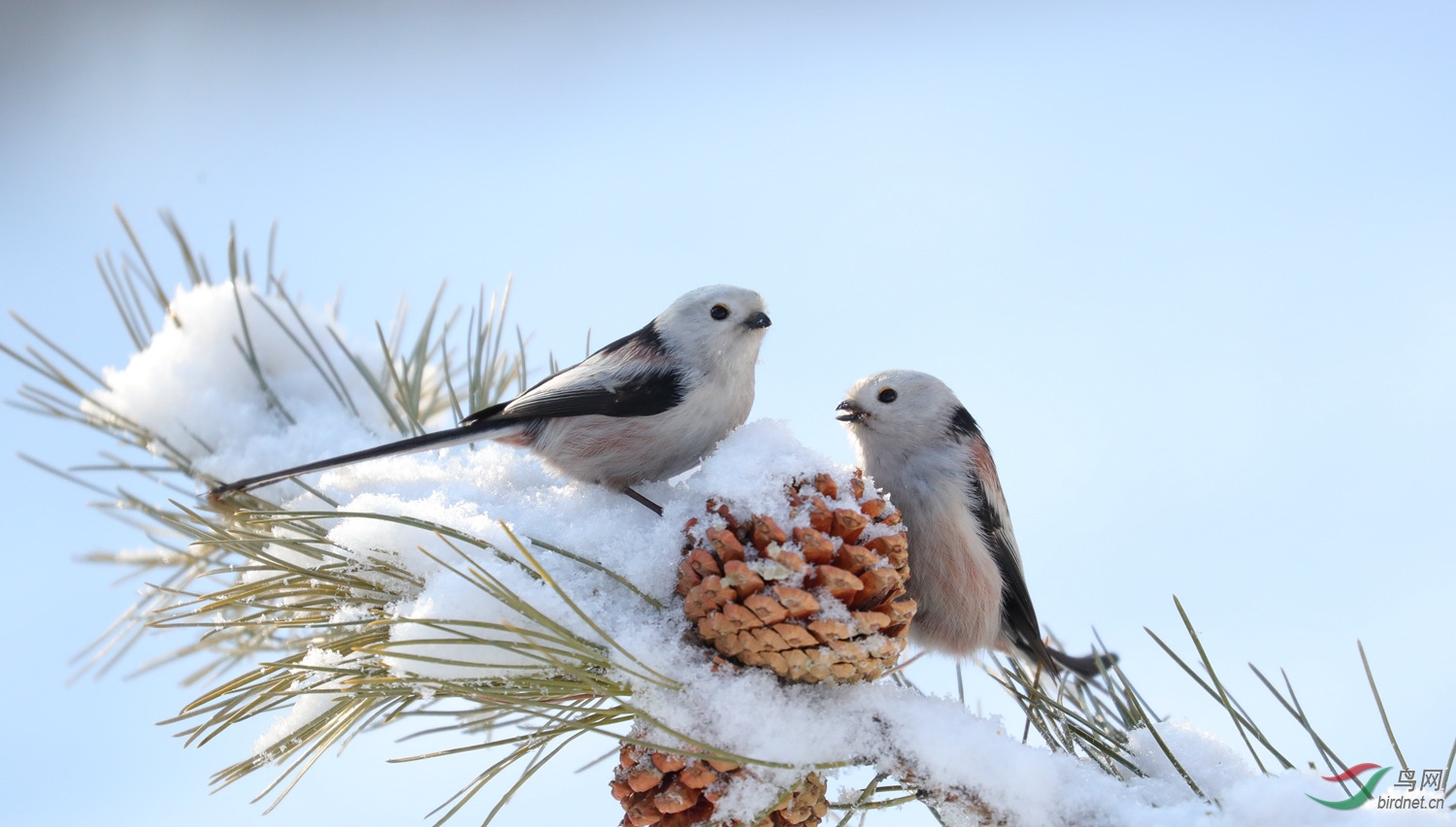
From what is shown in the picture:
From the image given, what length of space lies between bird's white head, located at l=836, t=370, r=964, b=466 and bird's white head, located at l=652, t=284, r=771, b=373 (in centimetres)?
29

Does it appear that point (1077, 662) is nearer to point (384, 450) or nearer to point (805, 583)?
point (805, 583)

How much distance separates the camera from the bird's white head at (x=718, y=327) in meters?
1.98

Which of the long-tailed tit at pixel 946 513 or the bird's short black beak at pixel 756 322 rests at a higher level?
the bird's short black beak at pixel 756 322

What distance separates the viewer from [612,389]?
198cm

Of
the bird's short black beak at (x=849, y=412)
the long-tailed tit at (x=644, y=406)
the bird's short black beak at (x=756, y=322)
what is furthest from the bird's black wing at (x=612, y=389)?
the bird's short black beak at (x=849, y=412)

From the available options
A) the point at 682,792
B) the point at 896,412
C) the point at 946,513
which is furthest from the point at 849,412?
the point at 682,792

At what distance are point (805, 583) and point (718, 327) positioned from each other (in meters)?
0.89

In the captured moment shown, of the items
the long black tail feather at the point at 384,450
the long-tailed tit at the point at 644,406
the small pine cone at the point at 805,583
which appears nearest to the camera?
the small pine cone at the point at 805,583

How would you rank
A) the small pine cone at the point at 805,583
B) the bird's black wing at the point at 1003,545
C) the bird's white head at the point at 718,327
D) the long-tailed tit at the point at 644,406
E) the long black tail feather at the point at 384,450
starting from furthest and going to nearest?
the bird's black wing at the point at 1003,545
the bird's white head at the point at 718,327
the long-tailed tit at the point at 644,406
the long black tail feather at the point at 384,450
the small pine cone at the point at 805,583

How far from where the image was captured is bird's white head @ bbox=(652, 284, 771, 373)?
6.51 feet

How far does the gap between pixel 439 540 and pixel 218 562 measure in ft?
3.06

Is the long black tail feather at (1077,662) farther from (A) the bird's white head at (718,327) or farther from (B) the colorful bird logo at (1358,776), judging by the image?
(A) the bird's white head at (718,327)

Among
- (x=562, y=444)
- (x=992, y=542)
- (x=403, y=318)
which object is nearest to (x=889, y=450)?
(x=992, y=542)

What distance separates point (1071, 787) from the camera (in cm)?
126
